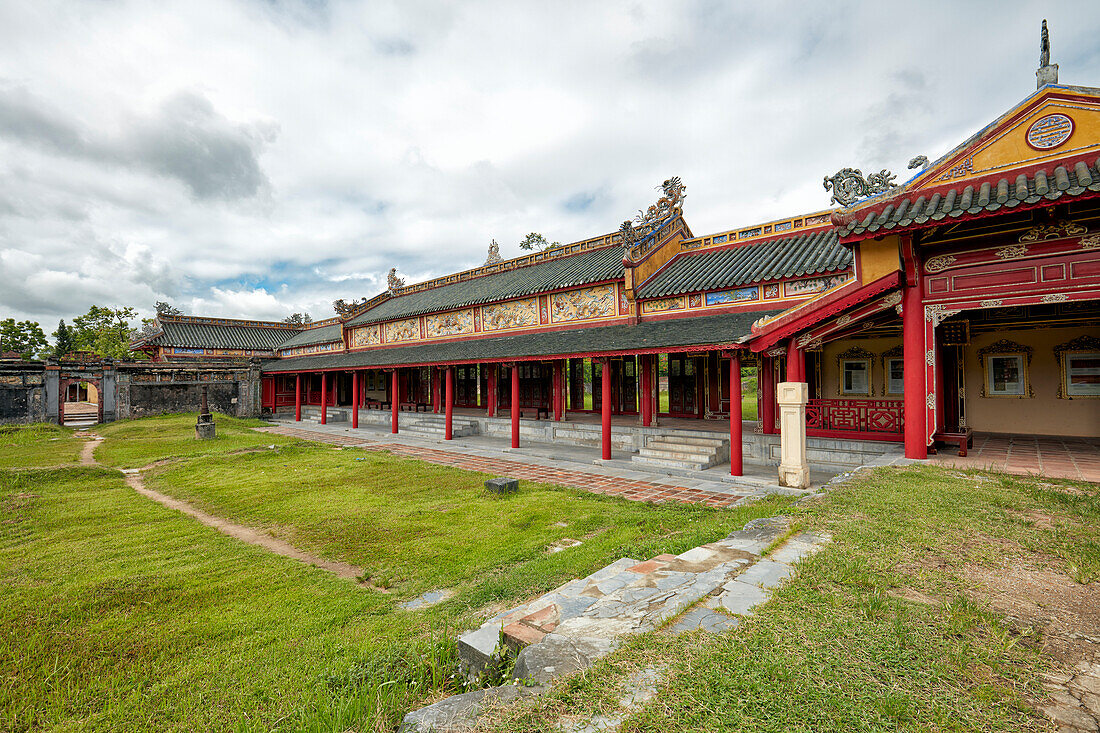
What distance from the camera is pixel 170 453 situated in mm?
15258

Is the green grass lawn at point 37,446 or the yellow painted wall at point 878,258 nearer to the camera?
the yellow painted wall at point 878,258

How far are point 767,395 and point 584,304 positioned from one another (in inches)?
268

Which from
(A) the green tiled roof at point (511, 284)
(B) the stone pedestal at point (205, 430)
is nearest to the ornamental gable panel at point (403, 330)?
(A) the green tiled roof at point (511, 284)

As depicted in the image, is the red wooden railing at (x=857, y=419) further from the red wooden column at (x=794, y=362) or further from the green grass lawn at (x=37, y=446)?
the green grass lawn at (x=37, y=446)

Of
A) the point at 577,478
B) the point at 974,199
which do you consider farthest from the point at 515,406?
the point at 974,199

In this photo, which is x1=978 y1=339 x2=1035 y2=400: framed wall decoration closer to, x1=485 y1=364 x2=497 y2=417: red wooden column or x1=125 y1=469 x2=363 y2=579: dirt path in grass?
x1=125 y1=469 x2=363 y2=579: dirt path in grass

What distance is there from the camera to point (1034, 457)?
841 centimetres

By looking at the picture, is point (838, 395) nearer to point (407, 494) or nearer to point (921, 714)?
point (407, 494)

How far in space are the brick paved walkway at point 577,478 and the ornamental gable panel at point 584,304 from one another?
612 centimetres

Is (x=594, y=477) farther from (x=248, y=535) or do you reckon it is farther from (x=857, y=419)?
(x=248, y=535)

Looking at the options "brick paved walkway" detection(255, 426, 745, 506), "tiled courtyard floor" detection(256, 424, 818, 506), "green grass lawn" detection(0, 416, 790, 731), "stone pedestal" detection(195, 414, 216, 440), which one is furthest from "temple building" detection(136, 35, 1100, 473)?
"stone pedestal" detection(195, 414, 216, 440)

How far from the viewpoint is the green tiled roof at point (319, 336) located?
98.8 ft

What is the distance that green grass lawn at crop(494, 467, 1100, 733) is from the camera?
220 cm

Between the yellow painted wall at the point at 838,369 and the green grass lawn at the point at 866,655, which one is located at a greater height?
the yellow painted wall at the point at 838,369
